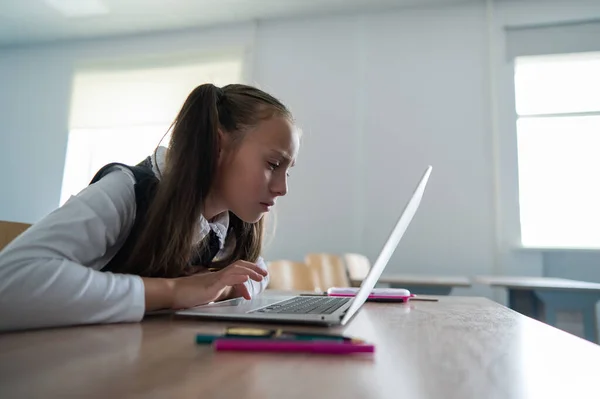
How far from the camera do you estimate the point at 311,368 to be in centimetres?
30

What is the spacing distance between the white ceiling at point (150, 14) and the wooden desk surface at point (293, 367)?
3.38m

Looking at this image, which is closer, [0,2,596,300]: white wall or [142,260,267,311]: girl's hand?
[142,260,267,311]: girl's hand

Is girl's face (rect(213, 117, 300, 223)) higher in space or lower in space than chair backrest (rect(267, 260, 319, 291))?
higher

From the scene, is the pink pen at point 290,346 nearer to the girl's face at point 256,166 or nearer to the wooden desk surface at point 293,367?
the wooden desk surface at point 293,367

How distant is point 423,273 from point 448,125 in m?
1.09

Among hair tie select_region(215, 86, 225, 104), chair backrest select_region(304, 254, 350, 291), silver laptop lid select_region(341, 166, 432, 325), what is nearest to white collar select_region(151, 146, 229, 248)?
hair tie select_region(215, 86, 225, 104)

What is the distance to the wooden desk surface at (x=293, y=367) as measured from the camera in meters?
0.25

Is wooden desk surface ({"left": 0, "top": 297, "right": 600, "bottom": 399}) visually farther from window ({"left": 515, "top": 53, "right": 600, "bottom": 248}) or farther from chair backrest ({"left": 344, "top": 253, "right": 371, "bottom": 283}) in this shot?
window ({"left": 515, "top": 53, "right": 600, "bottom": 248})

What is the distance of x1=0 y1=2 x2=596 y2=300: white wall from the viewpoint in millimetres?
3006

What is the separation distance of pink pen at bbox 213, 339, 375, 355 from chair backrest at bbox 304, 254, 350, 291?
72.5 inches

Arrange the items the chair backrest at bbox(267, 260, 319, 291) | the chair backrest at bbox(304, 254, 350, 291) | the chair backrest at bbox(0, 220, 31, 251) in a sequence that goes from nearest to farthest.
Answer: the chair backrest at bbox(0, 220, 31, 251)
the chair backrest at bbox(267, 260, 319, 291)
the chair backrest at bbox(304, 254, 350, 291)

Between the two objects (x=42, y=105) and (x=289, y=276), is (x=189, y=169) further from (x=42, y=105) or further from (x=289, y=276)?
(x=42, y=105)

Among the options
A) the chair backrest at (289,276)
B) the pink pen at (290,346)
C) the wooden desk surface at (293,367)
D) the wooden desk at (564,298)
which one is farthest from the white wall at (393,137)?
the pink pen at (290,346)

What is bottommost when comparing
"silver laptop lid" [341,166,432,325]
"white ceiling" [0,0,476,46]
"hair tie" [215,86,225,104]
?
"silver laptop lid" [341,166,432,325]
